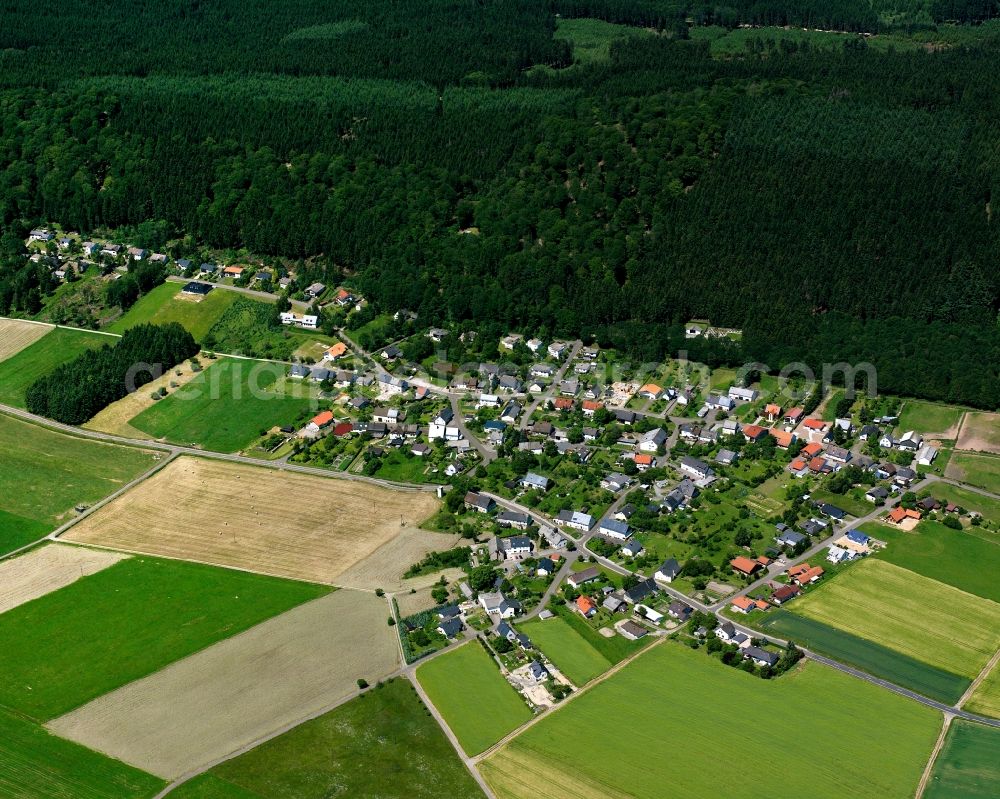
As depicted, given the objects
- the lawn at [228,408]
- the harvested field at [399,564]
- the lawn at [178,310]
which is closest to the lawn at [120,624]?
the harvested field at [399,564]

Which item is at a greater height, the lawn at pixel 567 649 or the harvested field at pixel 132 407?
the harvested field at pixel 132 407

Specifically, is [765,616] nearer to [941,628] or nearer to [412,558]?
[941,628]

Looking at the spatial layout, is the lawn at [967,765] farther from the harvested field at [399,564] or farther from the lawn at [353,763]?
the harvested field at [399,564]

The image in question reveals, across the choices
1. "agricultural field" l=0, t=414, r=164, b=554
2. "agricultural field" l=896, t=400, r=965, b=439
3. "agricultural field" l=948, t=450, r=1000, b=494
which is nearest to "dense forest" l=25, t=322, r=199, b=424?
"agricultural field" l=0, t=414, r=164, b=554

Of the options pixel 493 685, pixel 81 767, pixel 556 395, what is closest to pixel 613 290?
pixel 556 395

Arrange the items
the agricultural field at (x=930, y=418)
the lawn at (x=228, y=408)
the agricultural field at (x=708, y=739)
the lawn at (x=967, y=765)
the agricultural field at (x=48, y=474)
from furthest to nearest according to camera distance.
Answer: the lawn at (x=228, y=408) → the agricultural field at (x=930, y=418) → the agricultural field at (x=48, y=474) → the agricultural field at (x=708, y=739) → the lawn at (x=967, y=765)
